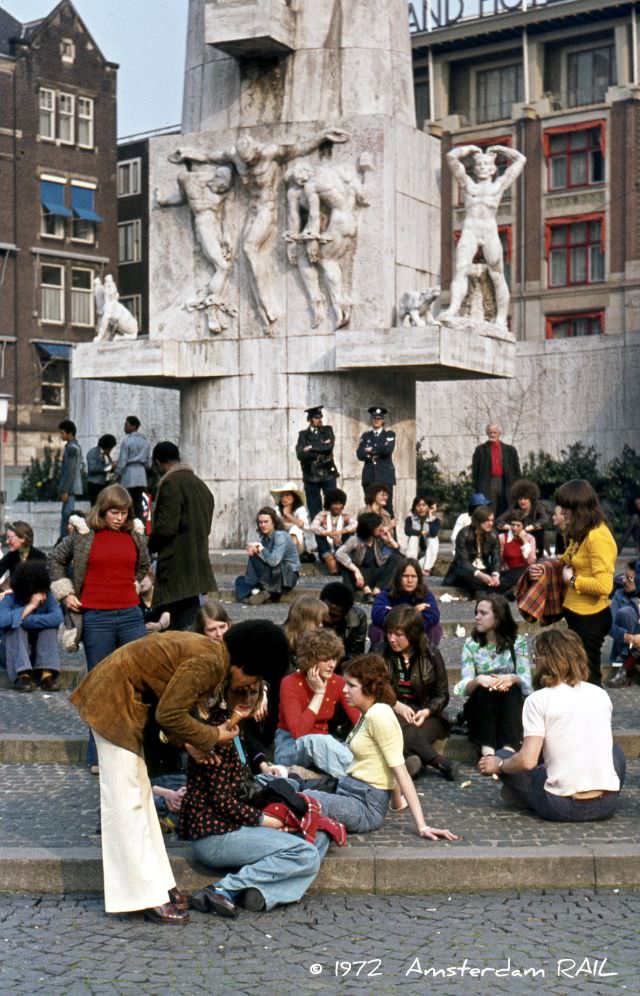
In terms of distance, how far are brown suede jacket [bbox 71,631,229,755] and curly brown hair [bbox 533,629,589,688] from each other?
2.11 meters

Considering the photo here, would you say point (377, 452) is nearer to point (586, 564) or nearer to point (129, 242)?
point (586, 564)

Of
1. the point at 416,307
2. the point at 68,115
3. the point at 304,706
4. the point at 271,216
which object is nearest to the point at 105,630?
the point at 304,706

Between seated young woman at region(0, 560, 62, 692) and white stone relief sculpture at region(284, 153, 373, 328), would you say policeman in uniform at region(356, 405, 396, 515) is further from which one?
seated young woman at region(0, 560, 62, 692)

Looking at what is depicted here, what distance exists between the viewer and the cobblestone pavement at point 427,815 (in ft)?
24.8

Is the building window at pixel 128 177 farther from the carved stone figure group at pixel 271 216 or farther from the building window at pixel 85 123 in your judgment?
the carved stone figure group at pixel 271 216

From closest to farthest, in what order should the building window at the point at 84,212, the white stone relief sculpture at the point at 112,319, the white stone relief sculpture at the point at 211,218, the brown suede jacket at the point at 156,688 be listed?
the brown suede jacket at the point at 156,688
the white stone relief sculpture at the point at 211,218
the white stone relief sculpture at the point at 112,319
the building window at the point at 84,212

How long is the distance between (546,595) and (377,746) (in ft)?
6.65

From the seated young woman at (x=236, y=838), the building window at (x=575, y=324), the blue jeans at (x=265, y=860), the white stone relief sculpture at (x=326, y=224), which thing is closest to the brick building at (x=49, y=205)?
the building window at (x=575, y=324)

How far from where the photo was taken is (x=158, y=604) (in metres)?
10.5

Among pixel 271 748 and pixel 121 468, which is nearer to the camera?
pixel 271 748

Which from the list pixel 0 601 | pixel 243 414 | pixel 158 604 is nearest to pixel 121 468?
pixel 243 414

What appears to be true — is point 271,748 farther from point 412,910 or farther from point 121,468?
point 121,468

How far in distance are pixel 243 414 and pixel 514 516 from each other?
5.83 m

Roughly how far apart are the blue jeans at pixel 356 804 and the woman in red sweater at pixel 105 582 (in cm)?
190
